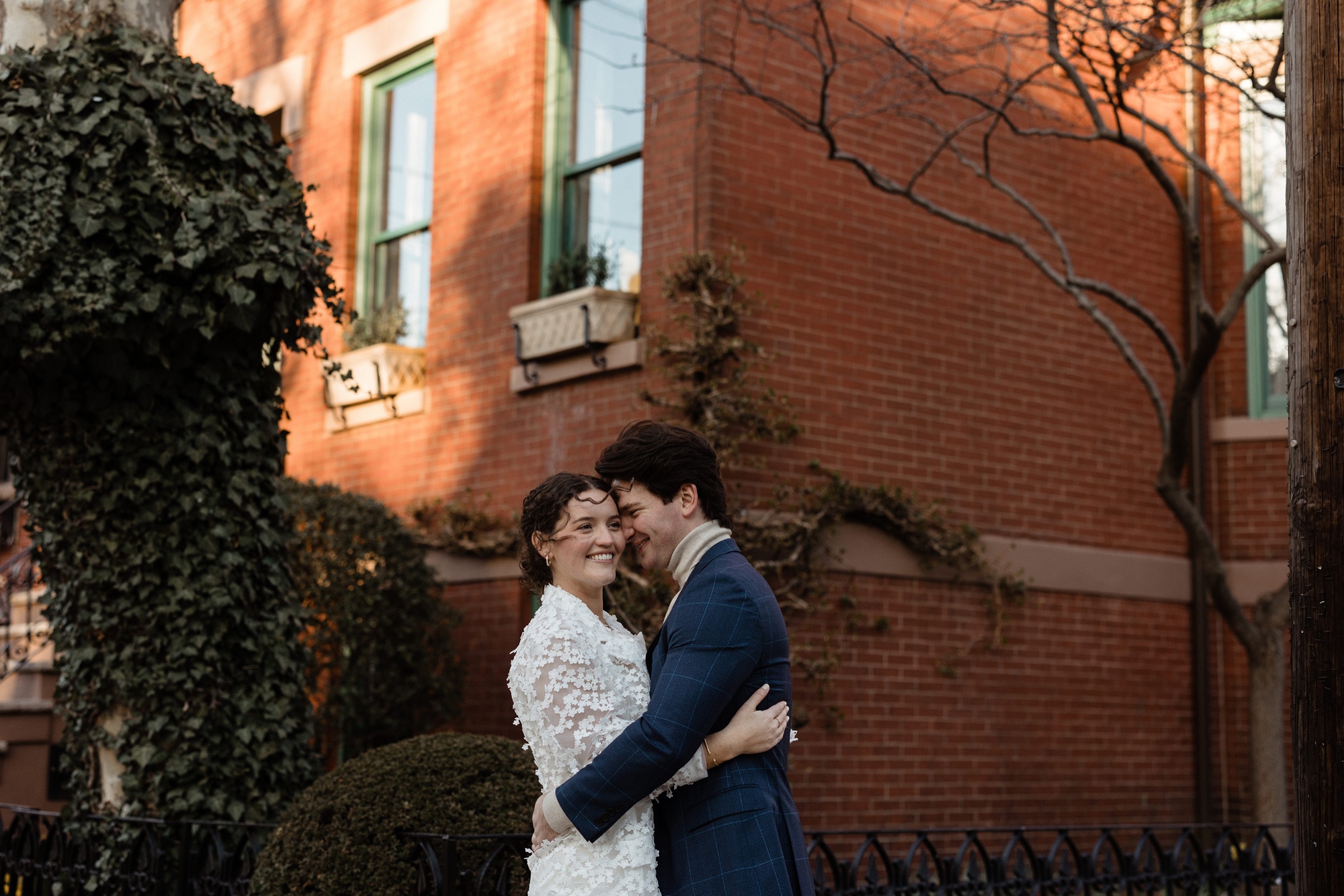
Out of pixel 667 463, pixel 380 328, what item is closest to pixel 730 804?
pixel 667 463

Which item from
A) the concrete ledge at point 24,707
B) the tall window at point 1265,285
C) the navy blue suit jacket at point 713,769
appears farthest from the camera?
the tall window at point 1265,285

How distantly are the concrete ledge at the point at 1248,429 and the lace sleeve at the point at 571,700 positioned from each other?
8.74 meters

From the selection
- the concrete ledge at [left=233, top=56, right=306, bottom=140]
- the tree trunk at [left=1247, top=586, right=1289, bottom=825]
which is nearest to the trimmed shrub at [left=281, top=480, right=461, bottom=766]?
the concrete ledge at [left=233, top=56, right=306, bottom=140]

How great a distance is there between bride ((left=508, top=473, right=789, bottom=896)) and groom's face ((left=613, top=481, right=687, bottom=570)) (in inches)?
3.1

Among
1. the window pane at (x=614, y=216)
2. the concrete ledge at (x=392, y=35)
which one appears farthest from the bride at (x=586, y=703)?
the concrete ledge at (x=392, y=35)

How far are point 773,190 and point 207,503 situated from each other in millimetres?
→ 4001

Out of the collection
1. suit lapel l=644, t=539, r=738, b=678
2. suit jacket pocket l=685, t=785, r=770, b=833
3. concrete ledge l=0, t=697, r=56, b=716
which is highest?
suit lapel l=644, t=539, r=738, b=678

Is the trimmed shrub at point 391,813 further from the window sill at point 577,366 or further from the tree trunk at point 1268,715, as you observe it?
the tree trunk at point 1268,715

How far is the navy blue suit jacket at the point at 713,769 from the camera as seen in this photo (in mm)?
3307

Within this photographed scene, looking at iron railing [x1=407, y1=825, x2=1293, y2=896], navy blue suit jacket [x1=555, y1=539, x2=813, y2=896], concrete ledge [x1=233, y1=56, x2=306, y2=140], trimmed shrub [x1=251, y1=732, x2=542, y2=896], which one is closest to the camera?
navy blue suit jacket [x1=555, y1=539, x2=813, y2=896]

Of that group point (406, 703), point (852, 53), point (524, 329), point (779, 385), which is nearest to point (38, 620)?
point (406, 703)

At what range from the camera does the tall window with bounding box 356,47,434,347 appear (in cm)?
1139

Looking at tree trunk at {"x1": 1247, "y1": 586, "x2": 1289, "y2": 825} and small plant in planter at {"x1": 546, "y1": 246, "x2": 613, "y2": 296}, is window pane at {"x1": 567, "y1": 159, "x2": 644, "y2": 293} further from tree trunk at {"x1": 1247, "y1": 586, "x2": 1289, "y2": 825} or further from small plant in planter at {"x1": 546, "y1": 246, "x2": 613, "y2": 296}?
tree trunk at {"x1": 1247, "y1": 586, "x2": 1289, "y2": 825}

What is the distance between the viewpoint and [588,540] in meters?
3.75
